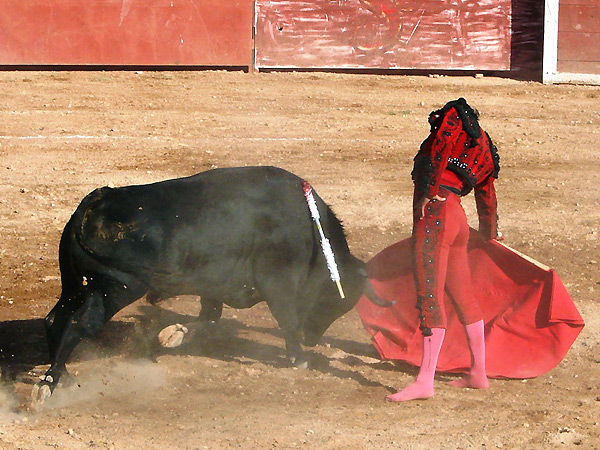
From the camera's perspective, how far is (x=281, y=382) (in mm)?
5129

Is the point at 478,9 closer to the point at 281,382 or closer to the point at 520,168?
the point at 520,168

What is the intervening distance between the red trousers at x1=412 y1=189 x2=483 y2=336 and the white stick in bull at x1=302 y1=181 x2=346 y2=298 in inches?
21.5

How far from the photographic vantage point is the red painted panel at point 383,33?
43.4 feet

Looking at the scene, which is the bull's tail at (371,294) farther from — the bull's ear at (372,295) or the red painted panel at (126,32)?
the red painted panel at (126,32)

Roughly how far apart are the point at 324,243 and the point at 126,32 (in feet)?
27.4

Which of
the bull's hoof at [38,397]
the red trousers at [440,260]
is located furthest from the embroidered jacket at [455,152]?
the bull's hoof at [38,397]

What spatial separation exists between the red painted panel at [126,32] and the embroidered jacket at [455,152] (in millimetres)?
8735

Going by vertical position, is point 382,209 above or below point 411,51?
below

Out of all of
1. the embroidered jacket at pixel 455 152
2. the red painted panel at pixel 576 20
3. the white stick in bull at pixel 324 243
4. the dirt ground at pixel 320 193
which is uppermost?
the red painted panel at pixel 576 20

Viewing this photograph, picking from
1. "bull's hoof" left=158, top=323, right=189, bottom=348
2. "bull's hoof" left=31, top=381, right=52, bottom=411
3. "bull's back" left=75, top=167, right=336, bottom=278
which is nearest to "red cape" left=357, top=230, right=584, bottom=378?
"bull's back" left=75, top=167, right=336, bottom=278

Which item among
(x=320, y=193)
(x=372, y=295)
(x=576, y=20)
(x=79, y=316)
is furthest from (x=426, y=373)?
(x=576, y=20)

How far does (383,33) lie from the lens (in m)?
13.4

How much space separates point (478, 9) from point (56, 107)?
18.1 ft

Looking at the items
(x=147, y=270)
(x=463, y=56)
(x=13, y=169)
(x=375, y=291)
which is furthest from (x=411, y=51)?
(x=147, y=270)
